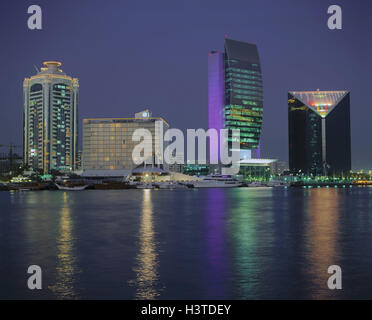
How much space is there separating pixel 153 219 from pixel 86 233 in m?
12.9

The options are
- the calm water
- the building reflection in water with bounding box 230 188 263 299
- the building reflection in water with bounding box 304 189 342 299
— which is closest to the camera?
the calm water

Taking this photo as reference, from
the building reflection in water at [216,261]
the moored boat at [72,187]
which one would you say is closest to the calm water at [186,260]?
the building reflection in water at [216,261]

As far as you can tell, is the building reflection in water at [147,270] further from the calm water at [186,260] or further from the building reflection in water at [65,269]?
the building reflection in water at [65,269]

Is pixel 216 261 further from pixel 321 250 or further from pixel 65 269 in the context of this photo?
pixel 65 269

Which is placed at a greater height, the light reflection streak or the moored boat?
the light reflection streak

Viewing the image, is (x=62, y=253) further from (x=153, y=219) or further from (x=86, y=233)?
(x=153, y=219)

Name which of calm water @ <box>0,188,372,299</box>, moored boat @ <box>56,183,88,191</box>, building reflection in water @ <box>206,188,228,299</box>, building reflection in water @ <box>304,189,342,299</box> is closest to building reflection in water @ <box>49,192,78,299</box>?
calm water @ <box>0,188,372,299</box>

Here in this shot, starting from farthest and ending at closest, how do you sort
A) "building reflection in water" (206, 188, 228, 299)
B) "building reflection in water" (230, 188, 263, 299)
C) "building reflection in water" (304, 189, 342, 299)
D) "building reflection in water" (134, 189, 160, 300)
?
"building reflection in water" (304, 189, 342, 299), "building reflection in water" (230, 188, 263, 299), "building reflection in water" (206, 188, 228, 299), "building reflection in water" (134, 189, 160, 300)

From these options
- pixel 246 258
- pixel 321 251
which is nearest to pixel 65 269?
pixel 246 258

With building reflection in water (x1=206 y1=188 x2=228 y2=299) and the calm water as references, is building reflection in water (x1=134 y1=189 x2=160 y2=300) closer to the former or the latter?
the calm water

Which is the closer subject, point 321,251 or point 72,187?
point 321,251

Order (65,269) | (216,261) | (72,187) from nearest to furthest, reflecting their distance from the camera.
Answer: (65,269) → (216,261) → (72,187)

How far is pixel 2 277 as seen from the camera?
1972cm
